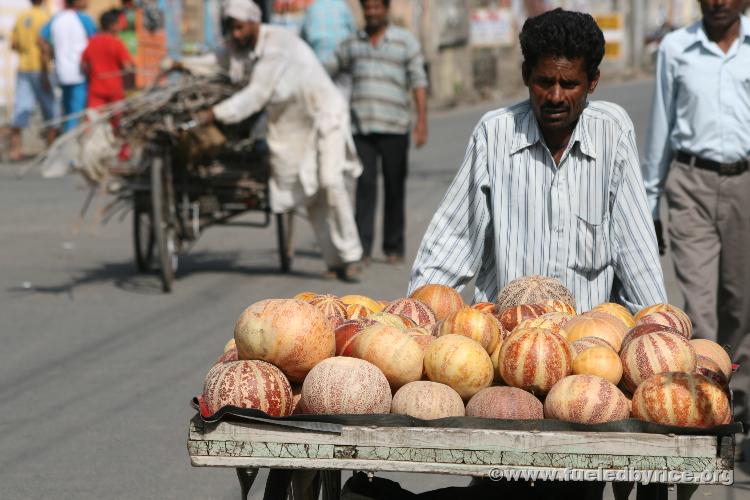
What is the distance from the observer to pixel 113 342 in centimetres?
879

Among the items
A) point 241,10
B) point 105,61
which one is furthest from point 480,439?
point 105,61

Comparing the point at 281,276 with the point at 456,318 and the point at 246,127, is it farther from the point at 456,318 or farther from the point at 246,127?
the point at 456,318

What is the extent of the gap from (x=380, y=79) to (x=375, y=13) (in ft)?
1.81

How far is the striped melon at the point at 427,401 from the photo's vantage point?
3.32 m

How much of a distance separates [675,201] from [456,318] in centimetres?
332

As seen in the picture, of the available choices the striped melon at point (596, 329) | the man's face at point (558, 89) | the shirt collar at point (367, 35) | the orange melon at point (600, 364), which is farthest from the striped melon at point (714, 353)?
the shirt collar at point (367, 35)

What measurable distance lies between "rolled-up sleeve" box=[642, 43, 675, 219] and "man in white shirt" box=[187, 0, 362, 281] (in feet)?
13.3

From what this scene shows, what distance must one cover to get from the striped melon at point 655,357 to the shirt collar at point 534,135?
1062mm

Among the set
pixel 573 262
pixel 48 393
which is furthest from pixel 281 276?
pixel 573 262

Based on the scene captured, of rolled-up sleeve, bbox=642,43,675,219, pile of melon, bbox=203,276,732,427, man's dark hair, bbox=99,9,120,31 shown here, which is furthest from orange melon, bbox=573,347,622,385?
man's dark hair, bbox=99,9,120,31

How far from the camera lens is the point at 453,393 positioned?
341cm

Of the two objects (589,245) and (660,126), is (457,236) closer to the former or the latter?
(589,245)

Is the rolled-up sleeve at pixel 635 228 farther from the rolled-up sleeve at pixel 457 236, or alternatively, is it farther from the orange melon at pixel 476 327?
the orange melon at pixel 476 327

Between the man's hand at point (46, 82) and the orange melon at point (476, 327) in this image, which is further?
the man's hand at point (46, 82)
